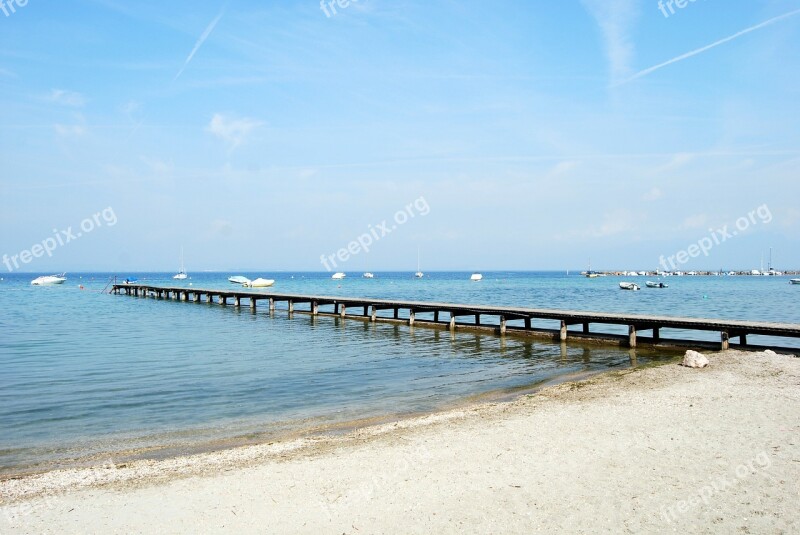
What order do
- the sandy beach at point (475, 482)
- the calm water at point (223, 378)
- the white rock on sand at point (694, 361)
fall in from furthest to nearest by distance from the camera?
the white rock on sand at point (694, 361), the calm water at point (223, 378), the sandy beach at point (475, 482)

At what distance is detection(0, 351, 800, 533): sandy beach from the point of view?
663cm

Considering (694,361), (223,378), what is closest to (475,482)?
(223,378)

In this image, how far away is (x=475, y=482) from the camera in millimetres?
7859

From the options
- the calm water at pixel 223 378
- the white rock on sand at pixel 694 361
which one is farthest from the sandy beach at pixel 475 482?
the white rock on sand at pixel 694 361

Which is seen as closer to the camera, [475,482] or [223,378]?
[475,482]

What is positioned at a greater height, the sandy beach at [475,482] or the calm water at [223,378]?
the sandy beach at [475,482]

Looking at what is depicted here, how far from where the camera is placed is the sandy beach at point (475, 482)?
21.7 ft

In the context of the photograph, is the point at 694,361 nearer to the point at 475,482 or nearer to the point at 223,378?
the point at 475,482

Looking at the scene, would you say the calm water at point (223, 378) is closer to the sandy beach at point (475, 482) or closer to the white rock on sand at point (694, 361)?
the sandy beach at point (475, 482)

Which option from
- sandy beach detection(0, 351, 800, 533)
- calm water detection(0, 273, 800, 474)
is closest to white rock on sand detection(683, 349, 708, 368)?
calm water detection(0, 273, 800, 474)

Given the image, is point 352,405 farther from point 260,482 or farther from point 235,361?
point 235,361

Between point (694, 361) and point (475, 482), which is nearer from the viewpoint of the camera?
point (475, 482)

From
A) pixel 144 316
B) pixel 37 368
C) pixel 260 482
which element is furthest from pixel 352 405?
pixel 144 316

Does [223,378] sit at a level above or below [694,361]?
below
